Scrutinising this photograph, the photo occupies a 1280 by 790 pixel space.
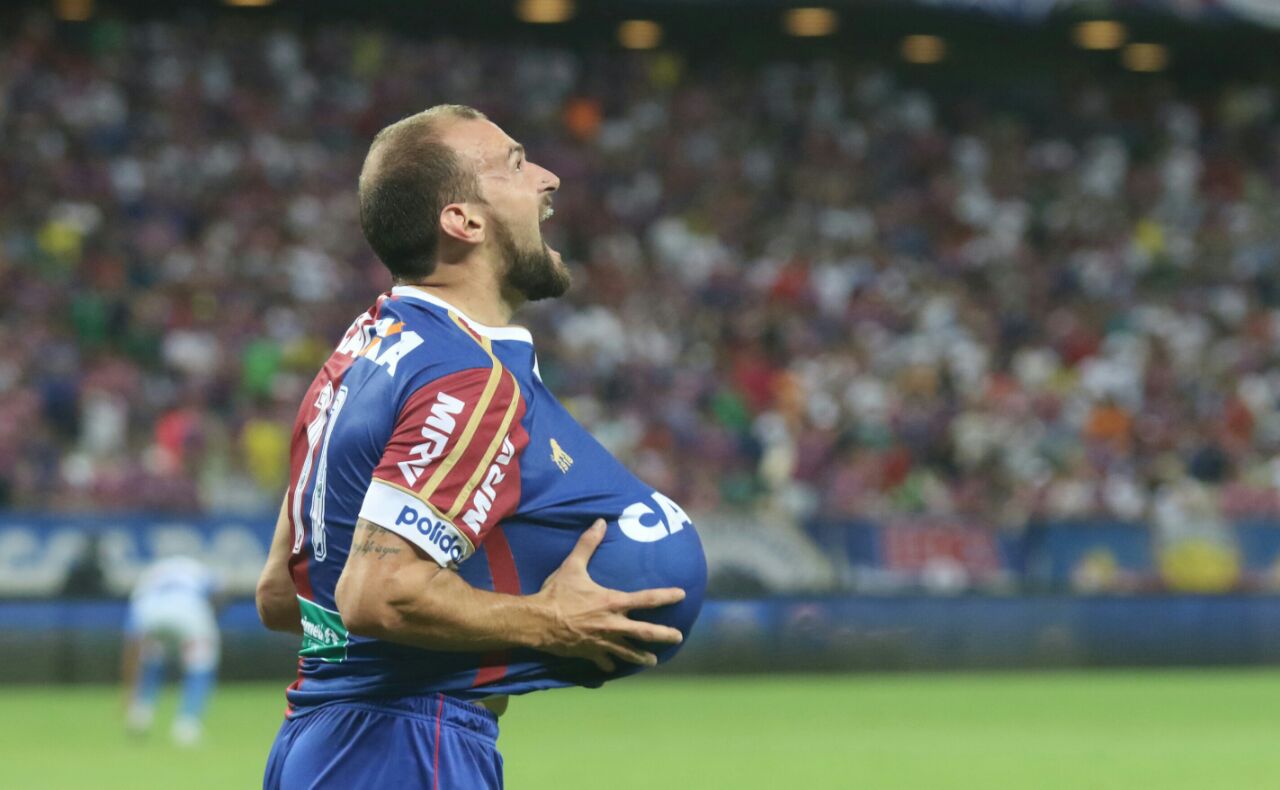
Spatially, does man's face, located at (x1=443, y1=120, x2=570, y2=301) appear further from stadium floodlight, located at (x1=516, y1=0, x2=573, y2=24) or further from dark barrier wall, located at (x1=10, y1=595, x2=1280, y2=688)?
stadium floodlight, located at (x1=516, y1=0, x2=573, y2=24)

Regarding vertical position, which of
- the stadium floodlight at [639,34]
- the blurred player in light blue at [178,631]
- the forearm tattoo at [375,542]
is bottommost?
the blurred player in light blue at [178,631]

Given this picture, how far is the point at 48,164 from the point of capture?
63.8 ft

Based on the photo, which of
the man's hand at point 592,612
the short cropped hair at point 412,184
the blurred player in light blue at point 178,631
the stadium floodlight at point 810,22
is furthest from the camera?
the stadium floodlight at point 810,22

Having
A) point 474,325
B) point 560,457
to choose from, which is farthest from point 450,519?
point 474,325

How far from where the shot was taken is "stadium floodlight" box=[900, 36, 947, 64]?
2661 centimetres

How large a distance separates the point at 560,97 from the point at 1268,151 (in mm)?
10494

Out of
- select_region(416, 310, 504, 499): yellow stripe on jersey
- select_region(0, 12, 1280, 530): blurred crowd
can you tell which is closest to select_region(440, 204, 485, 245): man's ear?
select_region(416, 310, 504, 499): yellow stripe on jersey

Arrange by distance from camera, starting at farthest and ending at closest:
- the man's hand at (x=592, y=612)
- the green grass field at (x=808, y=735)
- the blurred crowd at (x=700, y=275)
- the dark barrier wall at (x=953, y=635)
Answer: the blurred crowd at (x=700, y=275)
the dark barrier wall at (x=953, y=635)
the green grass field at (x=808, y=735)
the man's hand at (x=592, y=612)

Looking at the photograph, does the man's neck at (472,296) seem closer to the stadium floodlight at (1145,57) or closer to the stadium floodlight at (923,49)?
the stadium floodlight at (923,49)

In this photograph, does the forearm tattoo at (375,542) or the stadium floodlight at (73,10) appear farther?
the stadium floodlight at (73,10)

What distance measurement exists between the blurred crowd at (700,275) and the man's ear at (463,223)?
13455mm

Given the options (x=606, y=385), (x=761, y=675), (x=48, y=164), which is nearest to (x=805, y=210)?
(x=606, y=385)

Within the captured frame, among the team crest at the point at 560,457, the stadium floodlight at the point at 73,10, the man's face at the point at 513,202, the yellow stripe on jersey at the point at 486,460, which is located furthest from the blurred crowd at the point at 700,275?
the yellow stripe on jersey at the point at 486,460

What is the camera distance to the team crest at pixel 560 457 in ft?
10.1
